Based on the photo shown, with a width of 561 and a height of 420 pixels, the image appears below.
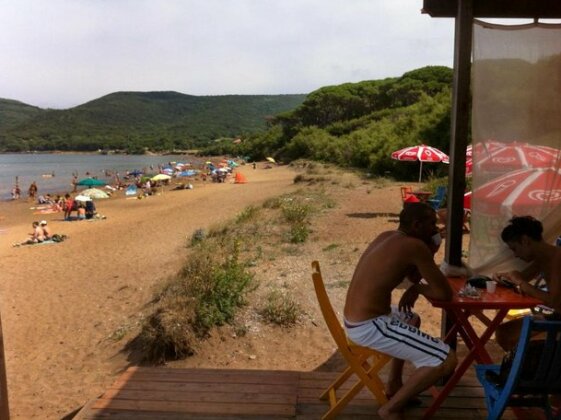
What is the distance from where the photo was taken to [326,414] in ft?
8.66

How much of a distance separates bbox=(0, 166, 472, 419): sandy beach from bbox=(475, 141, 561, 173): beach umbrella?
2733 mm

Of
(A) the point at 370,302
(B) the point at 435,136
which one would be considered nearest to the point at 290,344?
(A) the point at 370,302

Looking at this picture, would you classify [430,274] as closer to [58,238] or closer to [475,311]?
[475,311]

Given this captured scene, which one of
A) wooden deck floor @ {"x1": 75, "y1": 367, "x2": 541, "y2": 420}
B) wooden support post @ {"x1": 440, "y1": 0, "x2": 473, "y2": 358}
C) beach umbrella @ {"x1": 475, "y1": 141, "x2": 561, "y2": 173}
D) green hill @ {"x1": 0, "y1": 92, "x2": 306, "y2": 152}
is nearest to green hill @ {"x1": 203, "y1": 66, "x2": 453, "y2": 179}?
beach umbrella @ {"x1": 475, "y1": 141, "x2": 561, "y2": 173}

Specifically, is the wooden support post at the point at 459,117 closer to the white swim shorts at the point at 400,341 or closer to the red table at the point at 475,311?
the red table at the point at 475,311

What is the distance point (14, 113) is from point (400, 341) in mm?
185706

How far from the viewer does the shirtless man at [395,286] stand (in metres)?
2.29

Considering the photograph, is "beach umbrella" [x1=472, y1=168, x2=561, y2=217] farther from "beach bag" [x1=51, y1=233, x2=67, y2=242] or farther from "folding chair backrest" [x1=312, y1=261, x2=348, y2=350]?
"beach bag" [x1=51, y1=233, x2=67, y2=242]

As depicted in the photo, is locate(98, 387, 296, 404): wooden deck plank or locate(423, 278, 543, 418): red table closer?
locate(423, 278, 543, 418): red table

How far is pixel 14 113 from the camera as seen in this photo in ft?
529

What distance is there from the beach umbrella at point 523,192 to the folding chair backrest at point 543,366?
1212 mm

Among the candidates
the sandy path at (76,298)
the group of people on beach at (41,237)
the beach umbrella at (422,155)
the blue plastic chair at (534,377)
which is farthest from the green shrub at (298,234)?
the group of people on beach at (41,237)

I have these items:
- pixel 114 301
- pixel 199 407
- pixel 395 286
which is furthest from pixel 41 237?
pixel 395 286

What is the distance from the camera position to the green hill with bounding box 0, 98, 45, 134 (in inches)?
6021
